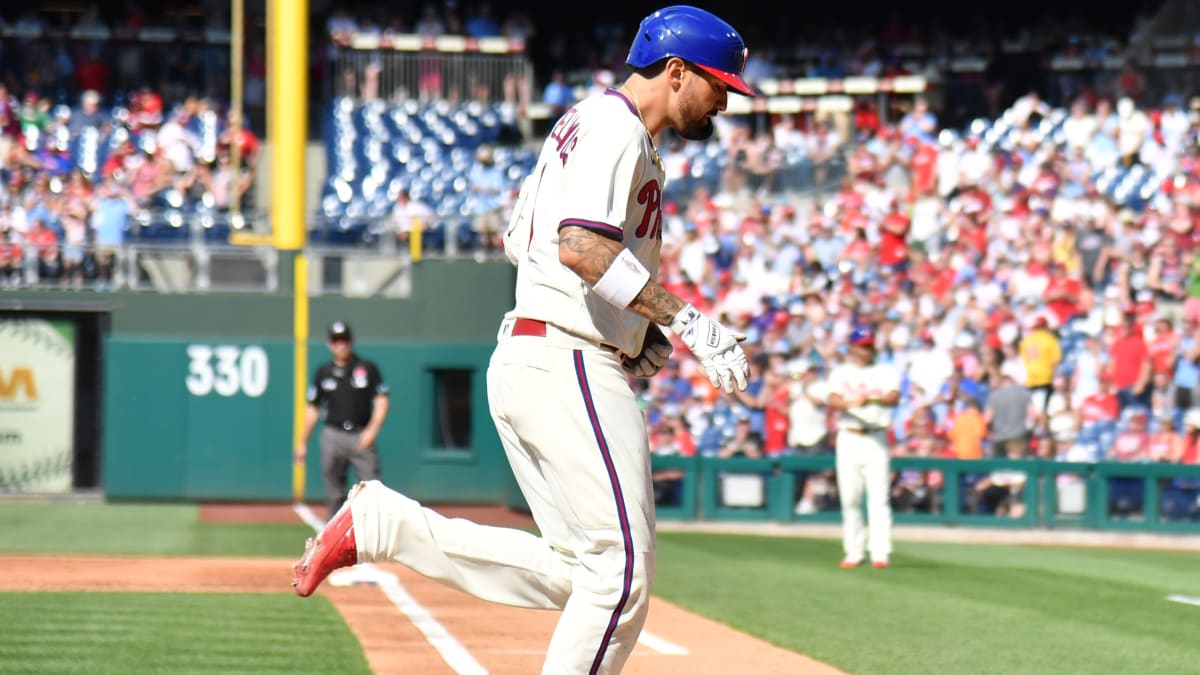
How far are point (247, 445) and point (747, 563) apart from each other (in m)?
8.48

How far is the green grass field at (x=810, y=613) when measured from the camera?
7707 mm

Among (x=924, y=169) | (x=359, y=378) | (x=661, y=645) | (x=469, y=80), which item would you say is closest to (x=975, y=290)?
(x=924, y=169)

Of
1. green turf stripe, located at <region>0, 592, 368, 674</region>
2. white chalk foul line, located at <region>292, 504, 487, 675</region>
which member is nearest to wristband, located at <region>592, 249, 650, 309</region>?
white chalk foul line, located at <region>292, 504, 487, 675</region>

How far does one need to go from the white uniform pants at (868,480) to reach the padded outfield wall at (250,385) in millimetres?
7440

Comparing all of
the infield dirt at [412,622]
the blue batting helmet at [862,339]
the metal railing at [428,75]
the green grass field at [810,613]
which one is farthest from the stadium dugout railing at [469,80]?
the infield dirt at [412,622]

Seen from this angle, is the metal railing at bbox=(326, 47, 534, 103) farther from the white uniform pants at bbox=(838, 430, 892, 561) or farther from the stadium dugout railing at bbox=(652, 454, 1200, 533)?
the white uniform pants at bbox=(838, 430, 892, 561)

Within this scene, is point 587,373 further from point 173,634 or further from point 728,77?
point 173,634

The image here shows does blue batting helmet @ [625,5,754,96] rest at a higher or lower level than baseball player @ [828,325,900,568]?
higher

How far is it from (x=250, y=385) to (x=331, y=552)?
1606 centimetres

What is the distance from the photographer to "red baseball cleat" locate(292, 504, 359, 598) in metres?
4.83

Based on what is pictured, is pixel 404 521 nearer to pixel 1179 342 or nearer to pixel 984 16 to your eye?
pixel 1179 342

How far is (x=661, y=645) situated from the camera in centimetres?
828

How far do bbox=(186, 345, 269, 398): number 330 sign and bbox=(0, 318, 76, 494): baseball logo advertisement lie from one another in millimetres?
1508

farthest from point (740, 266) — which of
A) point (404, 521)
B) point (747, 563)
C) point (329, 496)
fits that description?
point (404, 521)
